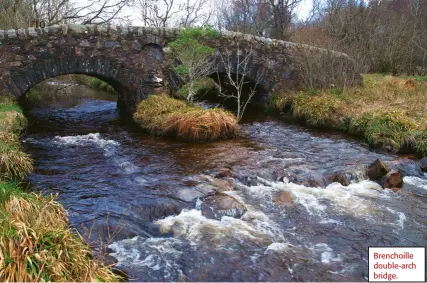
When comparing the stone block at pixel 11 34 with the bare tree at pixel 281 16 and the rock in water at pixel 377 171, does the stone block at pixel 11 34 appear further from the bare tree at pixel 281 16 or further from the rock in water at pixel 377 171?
the bare tree at pixel 281 16

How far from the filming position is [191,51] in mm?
11523

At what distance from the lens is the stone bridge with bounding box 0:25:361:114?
1108 centimetres

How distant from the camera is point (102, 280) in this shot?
367 cm

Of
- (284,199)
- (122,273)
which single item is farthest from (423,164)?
(122,273)

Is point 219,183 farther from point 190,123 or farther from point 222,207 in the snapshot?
point 190,123

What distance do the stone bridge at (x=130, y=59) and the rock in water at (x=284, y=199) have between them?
780 centimetres

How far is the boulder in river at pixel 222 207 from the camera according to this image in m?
5.85

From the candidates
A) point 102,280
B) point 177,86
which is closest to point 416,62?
point 177,86

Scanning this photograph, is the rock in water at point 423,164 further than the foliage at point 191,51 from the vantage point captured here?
No

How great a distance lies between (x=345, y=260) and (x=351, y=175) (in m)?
3.39

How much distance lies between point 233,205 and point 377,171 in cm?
368

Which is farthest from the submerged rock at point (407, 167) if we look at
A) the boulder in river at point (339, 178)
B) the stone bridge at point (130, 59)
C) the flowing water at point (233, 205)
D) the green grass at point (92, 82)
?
the green grass at point (92, 82)

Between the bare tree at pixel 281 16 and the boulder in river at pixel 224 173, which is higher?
the bare tree at pixel 281 16

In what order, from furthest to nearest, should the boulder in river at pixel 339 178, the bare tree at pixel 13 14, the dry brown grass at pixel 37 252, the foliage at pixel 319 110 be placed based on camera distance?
the bare tree at pixel 13 14 → the foliage at pixel 319 110 → the boulder in river at pixel 339 178 → the dry brown grass at pixel 37 252
